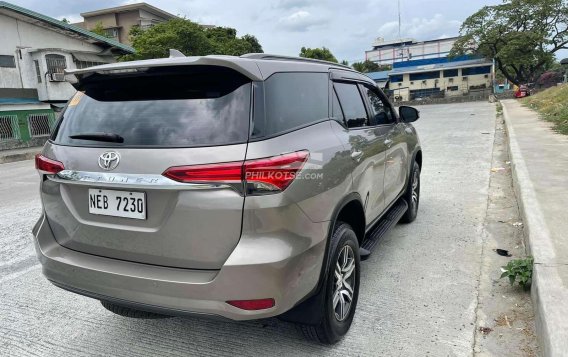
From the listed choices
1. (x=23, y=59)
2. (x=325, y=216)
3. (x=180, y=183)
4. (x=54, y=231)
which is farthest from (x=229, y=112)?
(x=23, y=59)

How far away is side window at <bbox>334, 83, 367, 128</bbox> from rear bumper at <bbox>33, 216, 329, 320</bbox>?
1.13 m

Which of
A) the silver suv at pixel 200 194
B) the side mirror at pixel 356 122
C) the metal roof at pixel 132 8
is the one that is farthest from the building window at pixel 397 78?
the silver suv at pixel 200 194

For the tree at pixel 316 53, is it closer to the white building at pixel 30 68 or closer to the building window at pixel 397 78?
the building window at pixel 397 78

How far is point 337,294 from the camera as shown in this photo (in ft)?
9.06

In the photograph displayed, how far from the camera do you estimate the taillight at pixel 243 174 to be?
2.09 metres

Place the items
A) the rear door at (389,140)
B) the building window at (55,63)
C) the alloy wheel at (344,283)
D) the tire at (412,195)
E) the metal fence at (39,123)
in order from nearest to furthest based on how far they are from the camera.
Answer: the alloy wheel at (344,283) < the rear door at (389,140) < the tire at (412,195) < the metal fence at (39,123) < the building window at (55,63)

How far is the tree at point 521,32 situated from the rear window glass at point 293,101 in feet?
172

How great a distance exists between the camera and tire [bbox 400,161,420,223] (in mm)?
4895

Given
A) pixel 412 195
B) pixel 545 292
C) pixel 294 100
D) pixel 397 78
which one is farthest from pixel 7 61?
pixel 397 78

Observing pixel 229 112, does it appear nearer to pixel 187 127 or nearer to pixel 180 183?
pixel 187 127

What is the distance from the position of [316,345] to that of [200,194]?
4.32 ft

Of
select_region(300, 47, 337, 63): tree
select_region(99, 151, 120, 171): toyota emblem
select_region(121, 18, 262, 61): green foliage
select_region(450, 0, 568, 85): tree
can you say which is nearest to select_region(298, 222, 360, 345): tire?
select_region(99, 151, 120, 171): toyota emblem

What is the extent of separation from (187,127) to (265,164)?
459 millimetres

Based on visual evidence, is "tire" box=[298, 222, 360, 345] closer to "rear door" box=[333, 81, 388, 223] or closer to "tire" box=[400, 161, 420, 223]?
"rear door" box=[333, 81, 388, 223]
